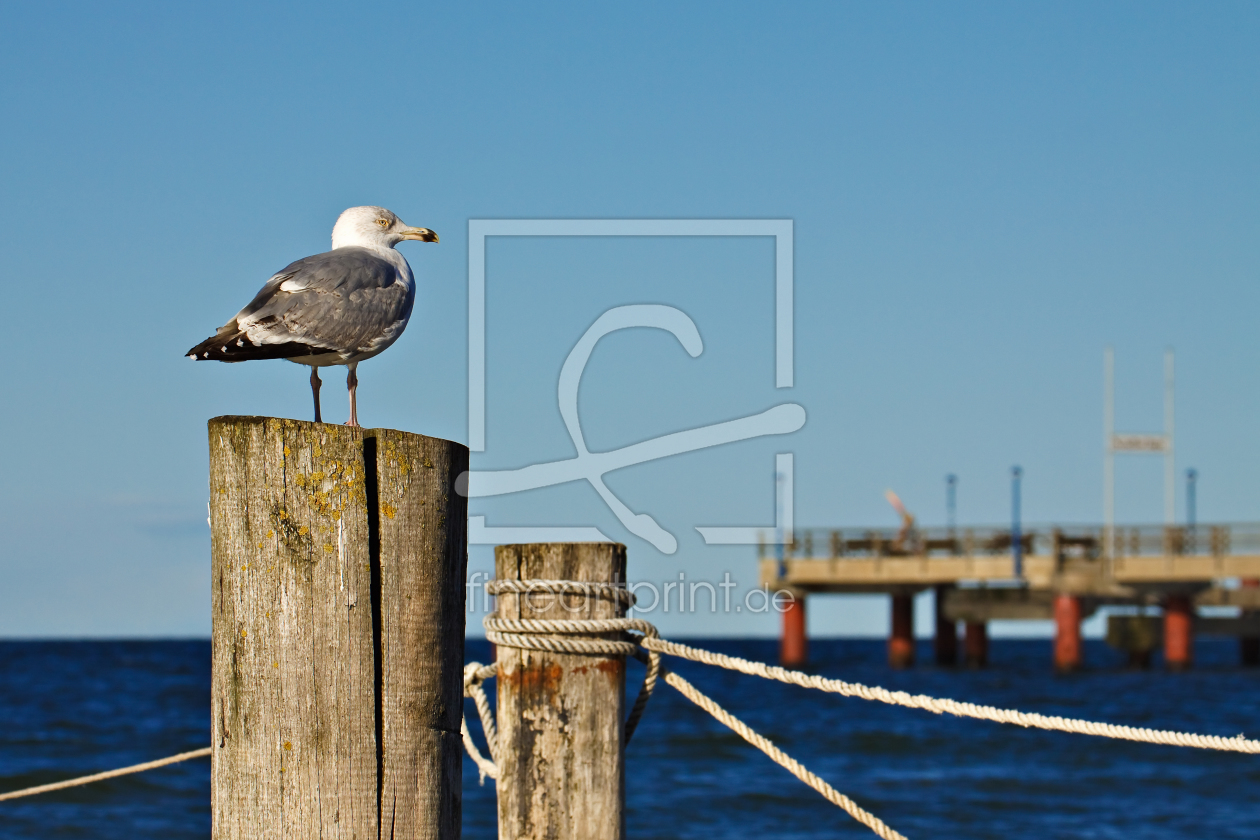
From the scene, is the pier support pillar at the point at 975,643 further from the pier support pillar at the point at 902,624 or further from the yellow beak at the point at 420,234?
the yellow beak at the point at 420,234

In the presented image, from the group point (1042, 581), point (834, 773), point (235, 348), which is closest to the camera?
point (235, 348)

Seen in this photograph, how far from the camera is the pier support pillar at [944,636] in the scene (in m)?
40.8

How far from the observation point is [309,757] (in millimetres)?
2676

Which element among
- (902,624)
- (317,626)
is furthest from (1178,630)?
(317,626)

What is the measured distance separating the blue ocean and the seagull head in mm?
8471

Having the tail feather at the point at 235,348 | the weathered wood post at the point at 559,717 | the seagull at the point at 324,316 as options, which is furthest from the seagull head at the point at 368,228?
the weathered wood post at the point at 559,717

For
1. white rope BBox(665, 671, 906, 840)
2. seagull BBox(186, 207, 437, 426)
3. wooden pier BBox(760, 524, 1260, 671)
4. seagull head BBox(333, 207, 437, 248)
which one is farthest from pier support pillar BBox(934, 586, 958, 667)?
seagull BBox(186, 207, 437, 426)

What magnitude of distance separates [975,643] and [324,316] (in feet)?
132

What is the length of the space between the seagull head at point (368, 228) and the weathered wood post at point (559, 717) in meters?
1.05

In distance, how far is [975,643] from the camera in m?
41.4

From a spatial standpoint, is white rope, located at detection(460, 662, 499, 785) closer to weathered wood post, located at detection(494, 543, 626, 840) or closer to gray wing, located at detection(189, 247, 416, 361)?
weathered wood post, located at detection(494, 543, 626, 840)

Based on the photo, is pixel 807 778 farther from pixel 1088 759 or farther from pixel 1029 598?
pixel 1029 598

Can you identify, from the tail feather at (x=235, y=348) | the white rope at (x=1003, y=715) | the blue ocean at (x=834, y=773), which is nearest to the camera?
the tail feather at (x=235, y=348)

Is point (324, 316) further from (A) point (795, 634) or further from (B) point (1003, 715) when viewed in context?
(A) point (795, 634)
